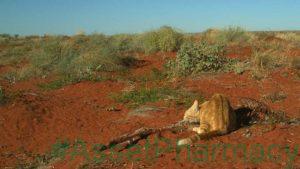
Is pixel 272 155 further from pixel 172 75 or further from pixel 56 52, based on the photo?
pixel 56 52

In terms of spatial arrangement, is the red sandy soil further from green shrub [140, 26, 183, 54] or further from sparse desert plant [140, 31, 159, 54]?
sparse desert plant [140, 31, 159, 54]

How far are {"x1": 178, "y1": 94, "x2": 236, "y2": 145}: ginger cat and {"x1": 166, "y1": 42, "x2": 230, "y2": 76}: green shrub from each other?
611cm

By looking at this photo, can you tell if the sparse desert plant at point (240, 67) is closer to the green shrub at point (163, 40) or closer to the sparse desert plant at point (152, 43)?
the green shrub at point (163, 40)

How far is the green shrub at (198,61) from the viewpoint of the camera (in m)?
14.4

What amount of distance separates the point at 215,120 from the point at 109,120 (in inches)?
121

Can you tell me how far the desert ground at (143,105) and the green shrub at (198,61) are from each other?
29mm

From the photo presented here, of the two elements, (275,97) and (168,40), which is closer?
(275,97)

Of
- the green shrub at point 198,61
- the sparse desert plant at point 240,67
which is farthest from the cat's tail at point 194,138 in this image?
the green shrub at point 198,61

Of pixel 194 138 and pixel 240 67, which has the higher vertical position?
pixel 240 67

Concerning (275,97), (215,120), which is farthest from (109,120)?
(275,97)

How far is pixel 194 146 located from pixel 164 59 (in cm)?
1089

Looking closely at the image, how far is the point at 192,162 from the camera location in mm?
6863

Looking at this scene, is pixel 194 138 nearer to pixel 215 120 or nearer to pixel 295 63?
pixel 215 120

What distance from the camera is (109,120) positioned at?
10.3 m
